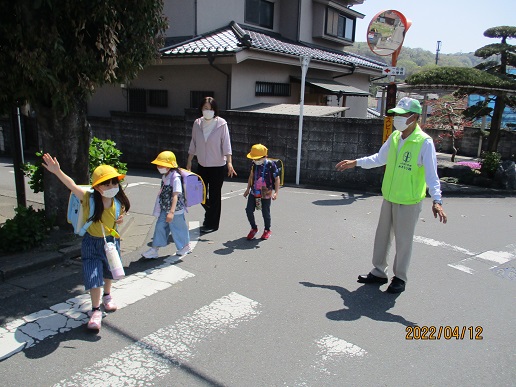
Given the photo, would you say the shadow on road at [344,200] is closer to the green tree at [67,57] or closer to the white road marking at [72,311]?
the white road marking at [72,311]

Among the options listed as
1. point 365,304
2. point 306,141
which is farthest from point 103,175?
point 306,141

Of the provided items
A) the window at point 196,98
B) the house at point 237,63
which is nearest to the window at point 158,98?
the house at point 237,63

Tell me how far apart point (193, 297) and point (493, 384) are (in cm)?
262

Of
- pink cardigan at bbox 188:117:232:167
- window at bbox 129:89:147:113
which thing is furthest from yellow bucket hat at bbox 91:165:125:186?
window at bbox 129:89:147:113

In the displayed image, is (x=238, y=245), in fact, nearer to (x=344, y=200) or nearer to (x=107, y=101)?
(x=344, y=200)

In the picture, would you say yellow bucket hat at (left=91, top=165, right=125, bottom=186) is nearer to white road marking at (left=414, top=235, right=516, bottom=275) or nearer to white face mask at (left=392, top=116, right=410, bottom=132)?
white face mask at (left=392, top=116, right=410, bottom=132)

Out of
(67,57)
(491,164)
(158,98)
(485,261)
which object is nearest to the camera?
(67,57)

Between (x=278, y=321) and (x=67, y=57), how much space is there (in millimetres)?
3456

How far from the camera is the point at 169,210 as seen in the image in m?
5.11

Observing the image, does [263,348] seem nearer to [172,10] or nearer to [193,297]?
[193,297]

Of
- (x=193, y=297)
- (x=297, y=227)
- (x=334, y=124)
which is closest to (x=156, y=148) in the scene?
(x=334, y=124)

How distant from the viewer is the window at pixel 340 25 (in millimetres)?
17531

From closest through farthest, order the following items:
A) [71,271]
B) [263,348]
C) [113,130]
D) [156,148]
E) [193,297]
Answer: [263,348], [193,297], [71,271], [156,148], [113,130]

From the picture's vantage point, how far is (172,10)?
1331 centimetres
